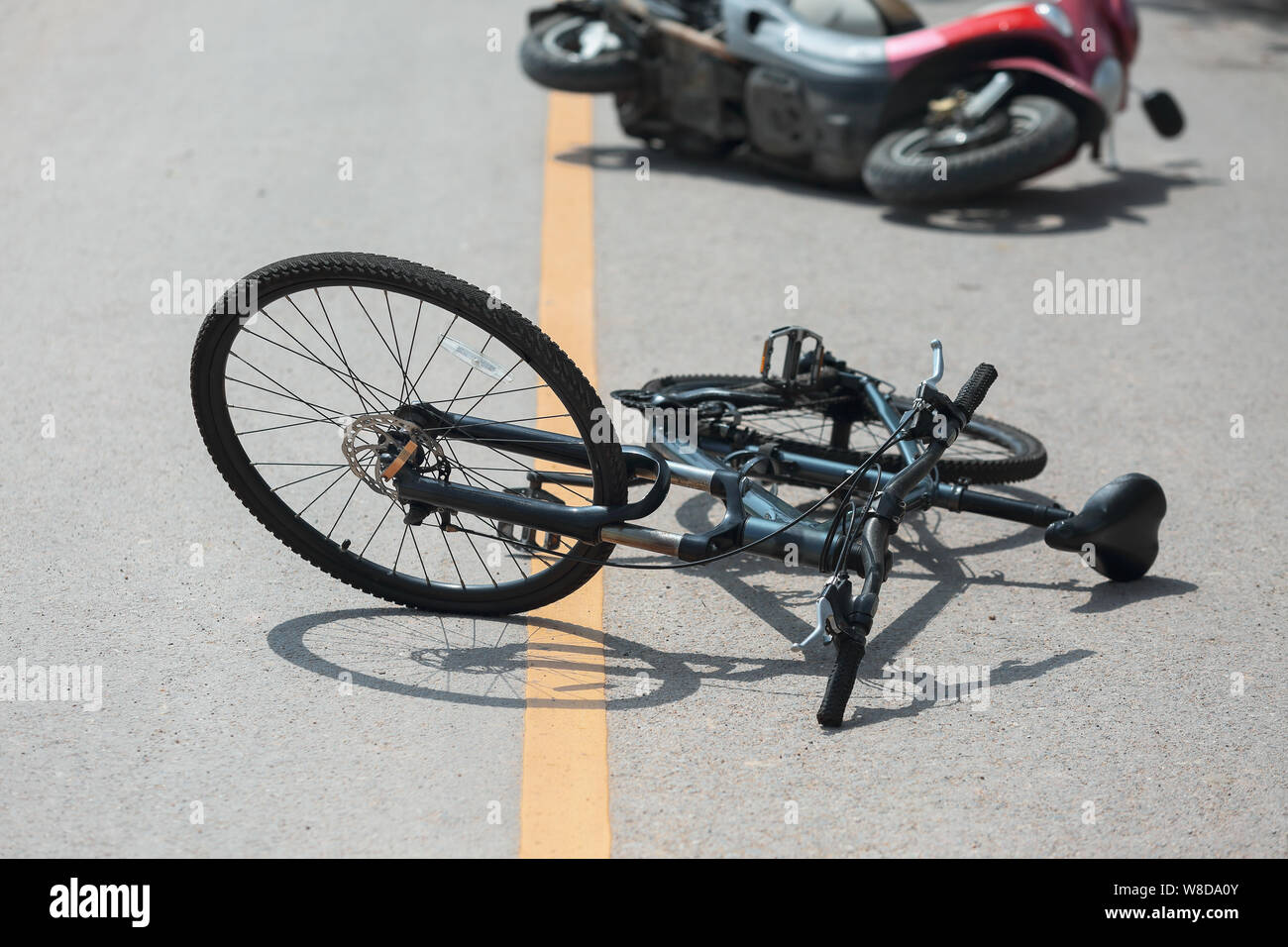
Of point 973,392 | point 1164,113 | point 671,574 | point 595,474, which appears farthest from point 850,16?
point 595,474

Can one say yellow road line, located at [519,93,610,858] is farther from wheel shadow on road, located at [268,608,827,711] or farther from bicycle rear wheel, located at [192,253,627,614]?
bicycle rear wheel, located at [192,253,627,614]

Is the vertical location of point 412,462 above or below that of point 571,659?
above

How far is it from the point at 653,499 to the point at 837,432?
104 centimetres

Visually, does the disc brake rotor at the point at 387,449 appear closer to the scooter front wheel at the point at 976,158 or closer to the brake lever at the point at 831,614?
the brake lever at the point at 831,614

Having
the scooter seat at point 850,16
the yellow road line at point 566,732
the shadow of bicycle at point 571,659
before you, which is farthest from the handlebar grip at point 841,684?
the scooter seat at point 850,16

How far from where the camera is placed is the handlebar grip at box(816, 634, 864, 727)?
3.12 m

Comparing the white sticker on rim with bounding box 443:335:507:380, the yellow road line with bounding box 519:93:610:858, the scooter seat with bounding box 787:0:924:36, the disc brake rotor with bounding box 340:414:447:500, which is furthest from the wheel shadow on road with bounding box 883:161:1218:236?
the disc brake rotor with bounding box 340:414:447:500

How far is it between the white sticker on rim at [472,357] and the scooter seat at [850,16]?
460 centimetres

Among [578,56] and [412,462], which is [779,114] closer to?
[578,56]

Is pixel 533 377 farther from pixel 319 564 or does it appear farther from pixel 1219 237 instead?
pixel 1219 237

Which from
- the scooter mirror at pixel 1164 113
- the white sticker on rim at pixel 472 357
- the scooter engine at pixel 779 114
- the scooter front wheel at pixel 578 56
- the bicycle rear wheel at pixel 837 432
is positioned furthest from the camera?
the scooter mirror at pixel 1164 113

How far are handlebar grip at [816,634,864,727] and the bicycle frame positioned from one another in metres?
0.22

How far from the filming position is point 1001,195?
7336 millimetres

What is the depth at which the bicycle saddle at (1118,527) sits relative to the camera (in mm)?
3721
